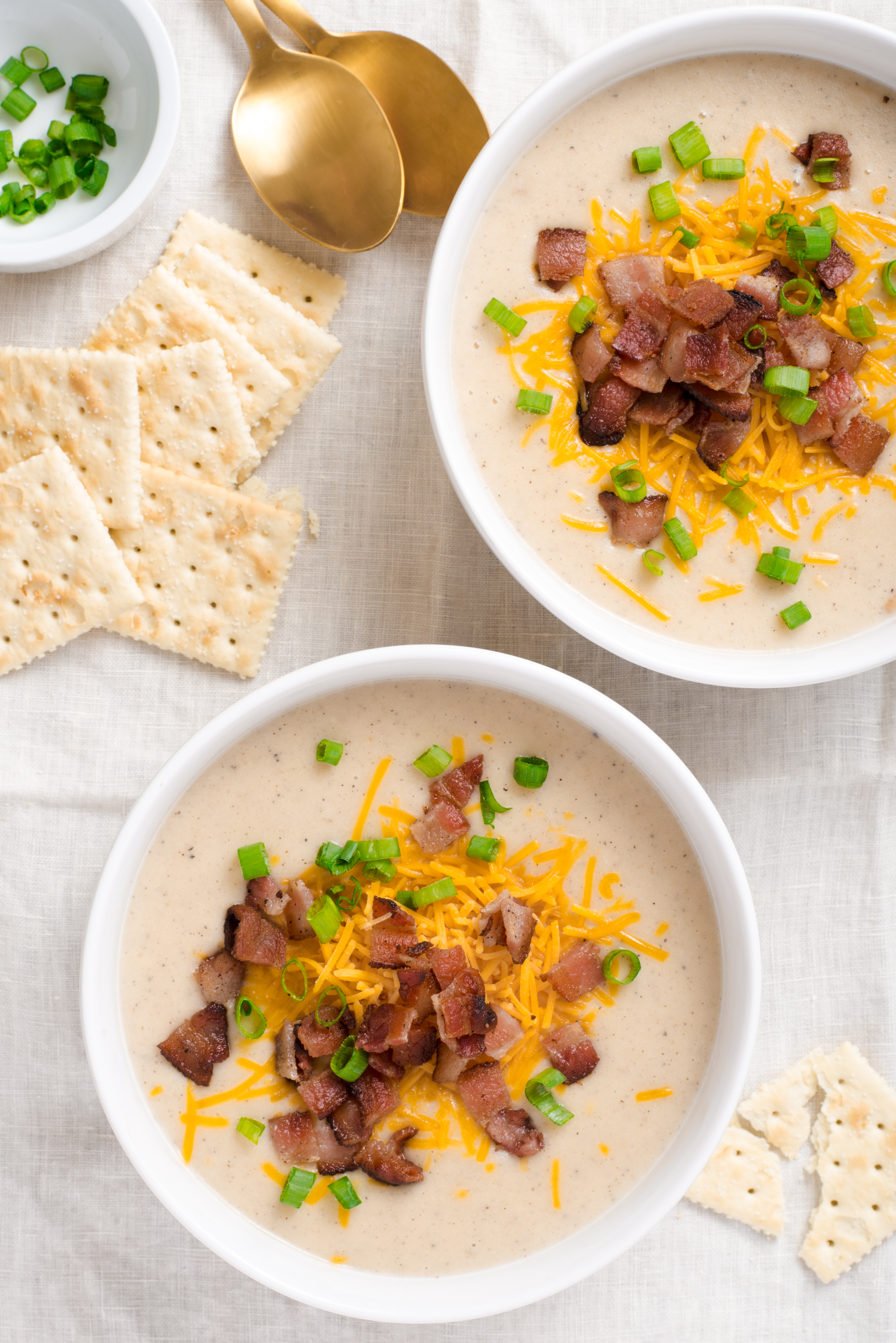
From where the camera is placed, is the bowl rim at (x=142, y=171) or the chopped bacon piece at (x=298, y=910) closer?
the chopped bacon piece at (x=298, y=910)

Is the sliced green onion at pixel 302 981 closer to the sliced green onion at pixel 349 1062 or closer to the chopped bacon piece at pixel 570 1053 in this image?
the sliced green onion at pixel 349 1062

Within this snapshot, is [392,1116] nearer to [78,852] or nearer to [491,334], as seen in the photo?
[78,852]

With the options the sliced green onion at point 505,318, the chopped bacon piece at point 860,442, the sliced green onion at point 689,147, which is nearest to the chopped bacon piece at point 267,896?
the sliced green onion at point 505,318

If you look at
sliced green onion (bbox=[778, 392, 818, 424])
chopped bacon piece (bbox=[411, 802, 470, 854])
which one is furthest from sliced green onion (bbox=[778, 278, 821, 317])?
chopped bacon piece (bbox=[411, 802, 470, 854])

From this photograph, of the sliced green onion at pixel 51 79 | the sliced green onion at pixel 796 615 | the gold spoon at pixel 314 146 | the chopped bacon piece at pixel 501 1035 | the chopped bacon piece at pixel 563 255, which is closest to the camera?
the chopped bacon piece at pixel 501 1035

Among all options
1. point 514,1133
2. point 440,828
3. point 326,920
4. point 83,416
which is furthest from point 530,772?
point 83,416

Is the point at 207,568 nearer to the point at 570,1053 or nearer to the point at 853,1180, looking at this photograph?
the point at 570,1053
